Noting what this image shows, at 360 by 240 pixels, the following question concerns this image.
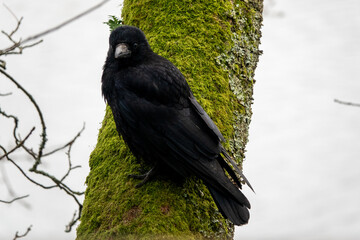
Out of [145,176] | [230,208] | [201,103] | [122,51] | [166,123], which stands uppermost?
[122,51]

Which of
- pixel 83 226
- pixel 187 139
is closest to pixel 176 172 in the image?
pixel 187 139

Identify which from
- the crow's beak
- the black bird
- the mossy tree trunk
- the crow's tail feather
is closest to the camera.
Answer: the mossy tree trunk

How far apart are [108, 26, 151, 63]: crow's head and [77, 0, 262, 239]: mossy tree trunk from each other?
175mm

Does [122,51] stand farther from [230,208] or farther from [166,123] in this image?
[230,208]

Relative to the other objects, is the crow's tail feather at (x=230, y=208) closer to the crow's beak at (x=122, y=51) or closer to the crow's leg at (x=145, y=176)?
the crow's leg at (x=145, y=176)

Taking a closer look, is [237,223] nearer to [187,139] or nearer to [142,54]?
[187,139]

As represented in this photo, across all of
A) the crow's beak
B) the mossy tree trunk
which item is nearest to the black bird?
the crow's beak

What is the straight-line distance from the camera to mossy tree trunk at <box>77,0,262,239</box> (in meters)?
2.69

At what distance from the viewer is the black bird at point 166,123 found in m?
2.96

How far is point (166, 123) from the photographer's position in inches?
122

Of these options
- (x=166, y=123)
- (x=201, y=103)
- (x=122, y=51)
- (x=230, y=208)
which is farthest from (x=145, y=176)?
(x=122, y=51)

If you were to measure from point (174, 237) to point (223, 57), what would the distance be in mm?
1319

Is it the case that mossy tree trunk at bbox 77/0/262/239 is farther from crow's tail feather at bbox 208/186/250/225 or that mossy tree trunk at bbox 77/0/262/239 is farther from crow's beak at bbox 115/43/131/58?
crow's beak at bbox 115/43/131/58

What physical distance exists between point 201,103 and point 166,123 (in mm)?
300
